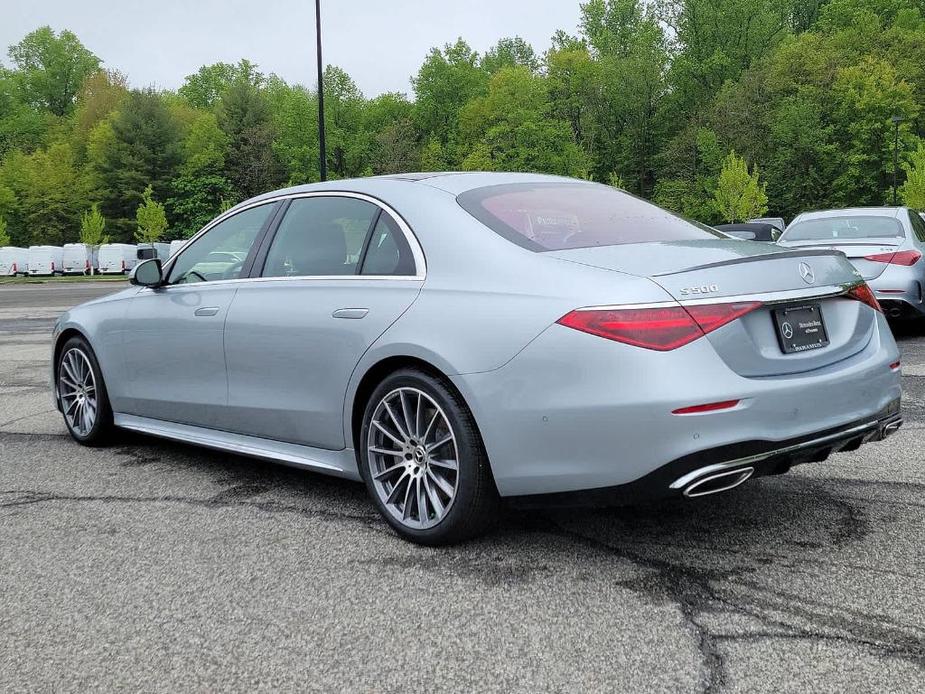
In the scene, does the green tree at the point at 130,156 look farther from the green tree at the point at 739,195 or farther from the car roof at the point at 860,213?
the car roof at the point at 860,213

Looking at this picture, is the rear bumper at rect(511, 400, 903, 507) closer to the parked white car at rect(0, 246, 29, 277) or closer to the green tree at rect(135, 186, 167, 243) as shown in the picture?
the parked white car at rect(0, 246, 29, 277)

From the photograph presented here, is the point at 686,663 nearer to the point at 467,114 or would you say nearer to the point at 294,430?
the point at 294,430

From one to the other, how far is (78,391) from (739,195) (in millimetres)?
50942

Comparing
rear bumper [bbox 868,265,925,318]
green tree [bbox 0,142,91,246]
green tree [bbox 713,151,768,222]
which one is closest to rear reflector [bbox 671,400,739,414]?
rear bumper [bbox 868,265,925,318]

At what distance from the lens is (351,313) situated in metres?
4.32

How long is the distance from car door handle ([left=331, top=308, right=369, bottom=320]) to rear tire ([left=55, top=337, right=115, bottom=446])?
240cm

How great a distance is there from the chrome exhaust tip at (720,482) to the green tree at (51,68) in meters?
103

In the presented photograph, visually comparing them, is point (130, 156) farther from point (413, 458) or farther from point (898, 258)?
point (413, 458)

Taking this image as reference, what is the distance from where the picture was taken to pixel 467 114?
79.0m

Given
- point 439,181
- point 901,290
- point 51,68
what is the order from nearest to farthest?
point 439,181
point 901,290
point 51,68

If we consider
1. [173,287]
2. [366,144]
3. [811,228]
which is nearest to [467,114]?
[366,144]

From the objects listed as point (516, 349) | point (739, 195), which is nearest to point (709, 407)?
point (516, 349)

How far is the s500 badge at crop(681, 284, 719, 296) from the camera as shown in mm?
3473

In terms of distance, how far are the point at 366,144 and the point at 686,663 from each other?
271 ft
